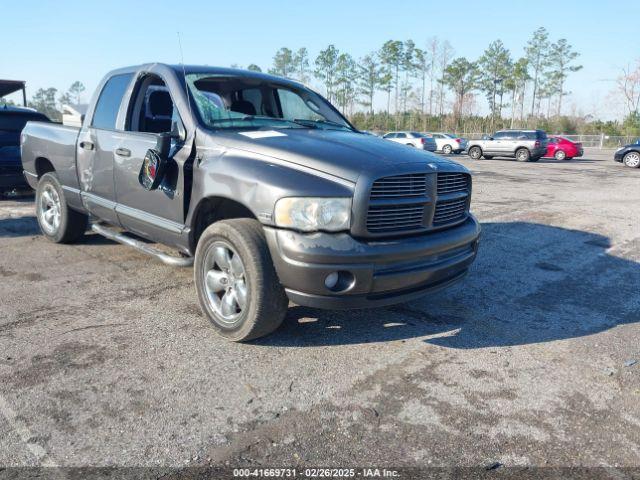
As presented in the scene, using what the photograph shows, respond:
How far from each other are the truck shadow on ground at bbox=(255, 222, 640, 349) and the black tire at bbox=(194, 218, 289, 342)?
0.24 m

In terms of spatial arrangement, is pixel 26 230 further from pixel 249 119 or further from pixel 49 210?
pixel 249 119

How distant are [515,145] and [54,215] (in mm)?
26377

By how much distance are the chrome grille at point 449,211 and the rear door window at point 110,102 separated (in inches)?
122

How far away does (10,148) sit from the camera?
8.10 meters

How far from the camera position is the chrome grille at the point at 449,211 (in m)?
3.69

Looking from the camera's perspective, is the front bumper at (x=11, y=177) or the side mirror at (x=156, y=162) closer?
the side mirror at (x=156, y=162)

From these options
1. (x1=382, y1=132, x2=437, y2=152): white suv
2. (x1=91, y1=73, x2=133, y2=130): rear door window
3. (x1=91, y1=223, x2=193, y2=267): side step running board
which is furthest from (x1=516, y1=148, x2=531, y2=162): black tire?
(x1=91, y1=223, x2=193, y2=267): side step running board

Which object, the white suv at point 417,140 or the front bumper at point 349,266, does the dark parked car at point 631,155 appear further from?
the front bumper at point 349,266

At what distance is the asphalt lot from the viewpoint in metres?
2.49

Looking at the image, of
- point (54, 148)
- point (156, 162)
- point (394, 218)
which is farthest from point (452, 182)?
point (54, 148)

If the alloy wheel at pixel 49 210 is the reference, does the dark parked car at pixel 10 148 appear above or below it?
above

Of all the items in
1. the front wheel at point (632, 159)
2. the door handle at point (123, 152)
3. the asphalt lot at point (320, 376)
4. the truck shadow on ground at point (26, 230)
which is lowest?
the asphalt lot at point (320, 376)

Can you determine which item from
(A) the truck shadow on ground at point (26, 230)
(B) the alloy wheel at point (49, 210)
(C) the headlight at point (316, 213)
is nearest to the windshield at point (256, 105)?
(C) the headlight at point (316, 213)

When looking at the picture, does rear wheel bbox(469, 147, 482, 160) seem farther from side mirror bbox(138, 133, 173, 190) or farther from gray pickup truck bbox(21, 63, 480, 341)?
side mirror bbox(138, 133, 173, 190)
